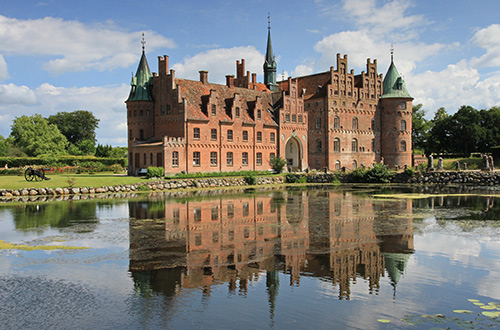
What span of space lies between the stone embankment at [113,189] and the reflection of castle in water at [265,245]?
38.8 feet

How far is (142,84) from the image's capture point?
5269cm

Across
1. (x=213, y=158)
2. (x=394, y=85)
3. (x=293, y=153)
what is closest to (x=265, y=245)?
(x=213, y=158)

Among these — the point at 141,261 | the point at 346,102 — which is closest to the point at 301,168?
the point at 346,102

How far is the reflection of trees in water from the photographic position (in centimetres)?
2069

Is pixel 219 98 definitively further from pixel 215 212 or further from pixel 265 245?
pixel 265 245

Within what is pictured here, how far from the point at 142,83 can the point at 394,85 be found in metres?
36.1

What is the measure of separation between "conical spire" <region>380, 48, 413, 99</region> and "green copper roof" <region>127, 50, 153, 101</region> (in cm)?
3385

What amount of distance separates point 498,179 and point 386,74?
25655 millimetres

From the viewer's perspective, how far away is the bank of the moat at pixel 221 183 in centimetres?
3503

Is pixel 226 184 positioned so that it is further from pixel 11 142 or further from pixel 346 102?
pixel 11 142

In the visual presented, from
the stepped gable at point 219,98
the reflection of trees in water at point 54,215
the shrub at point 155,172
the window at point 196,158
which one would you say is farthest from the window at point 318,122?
the reflection of trees in water at point 54,215

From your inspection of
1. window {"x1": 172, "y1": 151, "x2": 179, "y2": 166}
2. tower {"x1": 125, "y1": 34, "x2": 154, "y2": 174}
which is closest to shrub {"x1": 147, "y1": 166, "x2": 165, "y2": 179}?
window {"x1": 172, "y1": 151, "x2": 179, "y2": 166}

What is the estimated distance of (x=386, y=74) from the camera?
224 feet

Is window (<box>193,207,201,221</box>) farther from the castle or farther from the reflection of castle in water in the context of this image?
the castle
